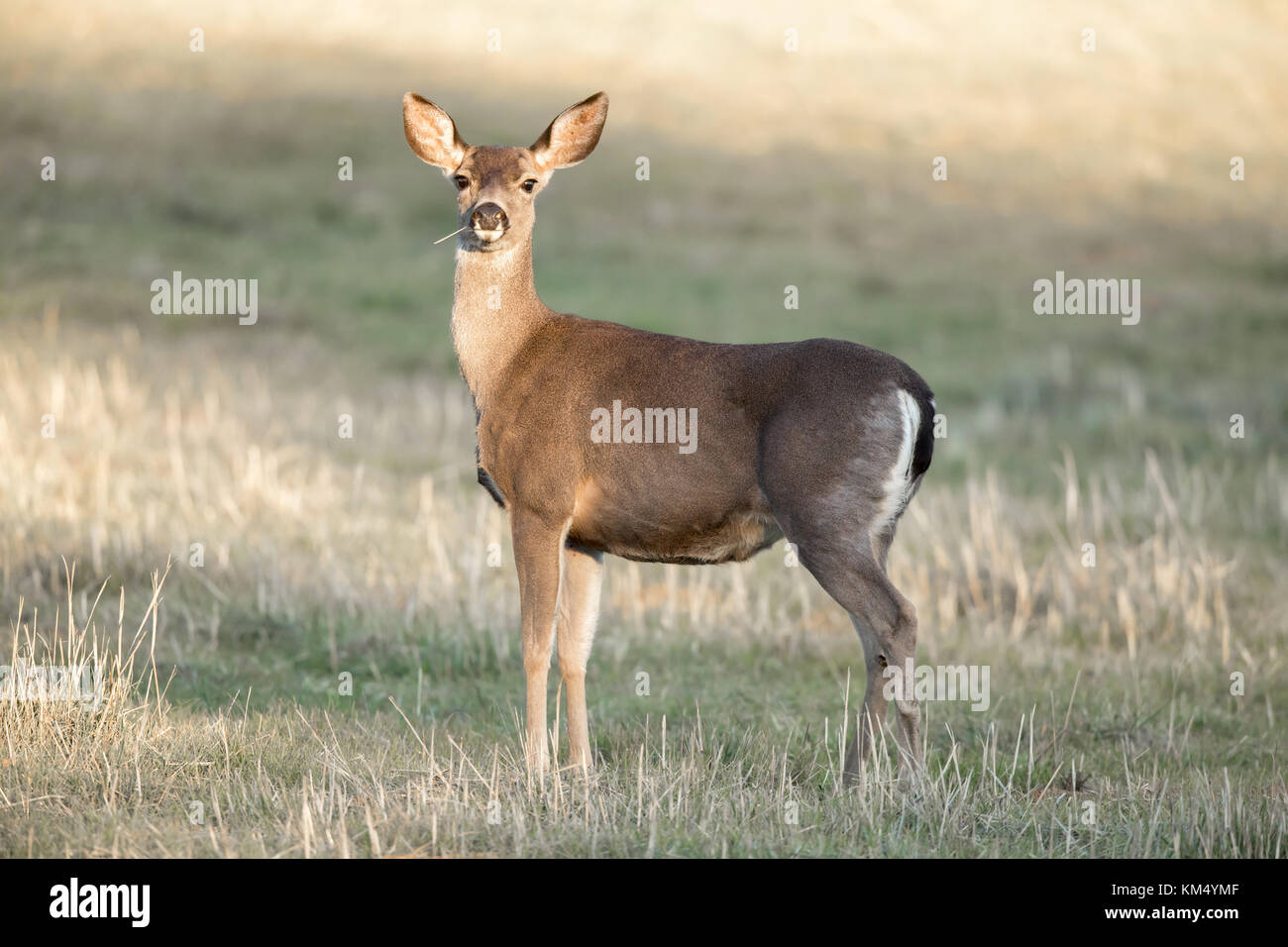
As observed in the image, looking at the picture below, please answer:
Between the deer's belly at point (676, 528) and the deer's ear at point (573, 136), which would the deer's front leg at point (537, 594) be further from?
the deer's ear at point (573, 136)

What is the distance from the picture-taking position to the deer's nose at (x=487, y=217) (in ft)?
20.9

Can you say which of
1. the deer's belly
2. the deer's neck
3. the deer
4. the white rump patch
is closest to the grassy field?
the deer

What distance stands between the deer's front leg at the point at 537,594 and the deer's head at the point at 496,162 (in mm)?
1322

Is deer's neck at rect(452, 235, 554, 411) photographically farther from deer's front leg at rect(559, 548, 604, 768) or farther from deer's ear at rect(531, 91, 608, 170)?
deer's front leg at rect(559, 548, 604, 768)

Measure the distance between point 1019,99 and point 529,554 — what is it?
41.2 m

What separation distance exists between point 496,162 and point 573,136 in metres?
0.55

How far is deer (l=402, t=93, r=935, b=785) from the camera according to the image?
20.2ft

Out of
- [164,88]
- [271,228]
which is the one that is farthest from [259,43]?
[271,228]

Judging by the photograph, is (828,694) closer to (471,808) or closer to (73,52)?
(471,808)

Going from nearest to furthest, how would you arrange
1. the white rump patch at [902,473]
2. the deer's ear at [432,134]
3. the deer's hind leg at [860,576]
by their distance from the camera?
the deer's hind leg at [860,576] < the white rump patch at [902,473] < the deer's ear at [432,134]

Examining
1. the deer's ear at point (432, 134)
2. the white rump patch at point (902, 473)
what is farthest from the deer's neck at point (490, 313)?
the white rump patch at point (902, 473)

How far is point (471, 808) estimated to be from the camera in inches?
214

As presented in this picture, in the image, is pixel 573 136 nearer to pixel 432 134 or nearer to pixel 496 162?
pixel 496 162

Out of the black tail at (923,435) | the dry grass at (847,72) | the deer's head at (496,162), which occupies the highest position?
the dry grass at (847,72)
